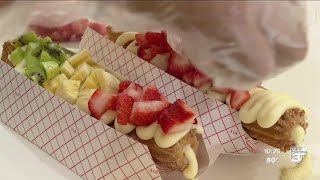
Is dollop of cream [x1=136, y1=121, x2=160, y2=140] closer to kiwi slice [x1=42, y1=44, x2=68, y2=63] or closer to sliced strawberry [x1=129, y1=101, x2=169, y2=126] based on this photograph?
sliced strawberry [x1=129, y1=101, x2=169, y2=126]

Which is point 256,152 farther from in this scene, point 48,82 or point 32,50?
point 32,50

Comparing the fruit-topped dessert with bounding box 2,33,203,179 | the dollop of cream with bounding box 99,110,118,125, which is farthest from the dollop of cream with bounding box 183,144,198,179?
the dollop of cream with bounding box 99,110,118,125

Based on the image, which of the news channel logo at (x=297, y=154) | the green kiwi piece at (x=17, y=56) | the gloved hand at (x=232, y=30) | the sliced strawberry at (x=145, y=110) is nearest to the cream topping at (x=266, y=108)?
the news channel logo at (x=297, y=154)

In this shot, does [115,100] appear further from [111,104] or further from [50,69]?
[50,69]

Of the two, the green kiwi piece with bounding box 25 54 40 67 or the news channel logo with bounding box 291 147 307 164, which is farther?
the green kiwi piece with bounding box 25 54 40 67

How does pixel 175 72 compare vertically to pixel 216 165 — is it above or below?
above

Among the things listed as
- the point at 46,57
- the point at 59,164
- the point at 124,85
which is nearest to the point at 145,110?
the point at 124,85

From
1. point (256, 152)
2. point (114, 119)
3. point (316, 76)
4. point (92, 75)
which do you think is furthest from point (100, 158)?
point (316, 76)
